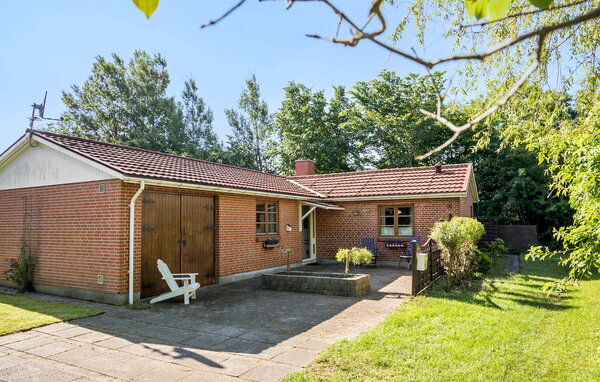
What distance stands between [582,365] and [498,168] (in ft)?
76.5

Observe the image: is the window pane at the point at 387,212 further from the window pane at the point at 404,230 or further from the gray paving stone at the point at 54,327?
the gray paving stone at the point at 54,327

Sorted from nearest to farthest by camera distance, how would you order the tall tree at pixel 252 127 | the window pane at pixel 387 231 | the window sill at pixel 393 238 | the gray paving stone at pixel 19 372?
the gray paving stone at pixel 19 372 < the window sill at pixel 393 238 < the window pane at pixel 387 231 < the tall tree at pixel 252 127

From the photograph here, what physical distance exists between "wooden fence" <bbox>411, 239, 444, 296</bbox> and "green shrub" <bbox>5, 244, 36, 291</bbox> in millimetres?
9628

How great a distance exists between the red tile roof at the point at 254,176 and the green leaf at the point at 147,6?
7777 millimetres

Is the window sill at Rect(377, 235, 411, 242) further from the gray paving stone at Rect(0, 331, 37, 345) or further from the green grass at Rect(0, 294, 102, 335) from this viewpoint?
the gray paving stone at Rect(0, 331, 37, 345)

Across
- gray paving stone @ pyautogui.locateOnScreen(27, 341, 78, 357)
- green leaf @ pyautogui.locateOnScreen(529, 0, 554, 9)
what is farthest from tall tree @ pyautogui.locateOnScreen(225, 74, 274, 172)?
green leaf @ pyautogui.locateOnScreen(529, 0, 554, 9)

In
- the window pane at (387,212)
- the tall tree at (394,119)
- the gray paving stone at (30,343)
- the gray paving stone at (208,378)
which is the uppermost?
the tall tree at (394,119)

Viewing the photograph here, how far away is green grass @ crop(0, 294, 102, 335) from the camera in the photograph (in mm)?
6906

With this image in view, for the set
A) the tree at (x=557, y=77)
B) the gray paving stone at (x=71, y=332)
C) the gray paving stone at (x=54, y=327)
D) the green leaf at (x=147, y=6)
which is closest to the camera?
the green leaf at (x=147, y=6)

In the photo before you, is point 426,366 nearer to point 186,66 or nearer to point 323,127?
point 323,127

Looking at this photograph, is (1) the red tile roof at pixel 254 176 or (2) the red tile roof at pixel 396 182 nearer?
(1) the red tile roof at pixel 254 176

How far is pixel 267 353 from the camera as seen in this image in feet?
17.9

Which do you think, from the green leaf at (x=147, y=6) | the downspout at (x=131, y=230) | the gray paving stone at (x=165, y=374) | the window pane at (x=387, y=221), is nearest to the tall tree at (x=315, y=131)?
the window pane at (x=387, y=221)

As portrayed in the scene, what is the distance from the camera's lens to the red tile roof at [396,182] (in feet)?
49.0
